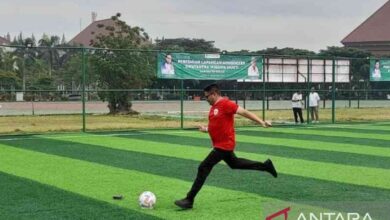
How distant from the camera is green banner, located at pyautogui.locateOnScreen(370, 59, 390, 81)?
31.6m

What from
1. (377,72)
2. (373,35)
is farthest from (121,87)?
(373,35)

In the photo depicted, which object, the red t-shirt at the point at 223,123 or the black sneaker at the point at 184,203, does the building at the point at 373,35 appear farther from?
the black sneaker at the point at 184,203

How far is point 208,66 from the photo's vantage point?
25781 mm

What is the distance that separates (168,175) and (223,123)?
3845 millimetres

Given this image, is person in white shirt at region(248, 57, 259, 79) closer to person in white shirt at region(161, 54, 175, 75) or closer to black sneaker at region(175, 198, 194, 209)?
person in white shirt at region(161, 54, 175, 75)

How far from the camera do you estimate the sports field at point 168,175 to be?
349 inches

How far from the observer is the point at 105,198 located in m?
9.55

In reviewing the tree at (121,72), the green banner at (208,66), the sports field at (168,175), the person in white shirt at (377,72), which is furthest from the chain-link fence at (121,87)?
the sports field at (168,175)

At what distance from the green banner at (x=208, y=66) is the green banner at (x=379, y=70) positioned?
7278mm

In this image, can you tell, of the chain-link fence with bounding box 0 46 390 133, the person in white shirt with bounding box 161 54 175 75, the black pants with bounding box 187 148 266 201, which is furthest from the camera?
the chain-link fence with bounding box 0 46 390 133

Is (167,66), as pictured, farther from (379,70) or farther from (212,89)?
(212,89)

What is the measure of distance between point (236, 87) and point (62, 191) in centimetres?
2374

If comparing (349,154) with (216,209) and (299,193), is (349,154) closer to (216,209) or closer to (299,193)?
(299,193)

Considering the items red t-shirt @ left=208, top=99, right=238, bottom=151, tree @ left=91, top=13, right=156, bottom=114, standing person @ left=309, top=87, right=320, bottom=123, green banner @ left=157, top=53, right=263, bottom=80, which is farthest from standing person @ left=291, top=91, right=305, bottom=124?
red t-shirt @ left=208, top=99, right=238, bottom=151
